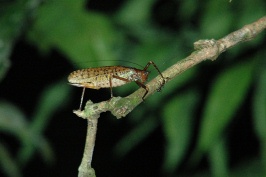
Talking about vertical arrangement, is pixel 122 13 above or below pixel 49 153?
above

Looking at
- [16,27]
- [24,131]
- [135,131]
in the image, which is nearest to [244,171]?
[135,131]

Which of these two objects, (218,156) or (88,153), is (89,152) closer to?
(88,153)

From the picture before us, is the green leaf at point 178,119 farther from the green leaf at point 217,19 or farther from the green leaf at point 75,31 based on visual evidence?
the green leaf at point 75,31

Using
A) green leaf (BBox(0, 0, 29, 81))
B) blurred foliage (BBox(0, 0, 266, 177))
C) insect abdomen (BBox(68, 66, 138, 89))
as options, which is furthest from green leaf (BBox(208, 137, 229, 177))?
green leaf (BBox(0, 0, 29, 81))

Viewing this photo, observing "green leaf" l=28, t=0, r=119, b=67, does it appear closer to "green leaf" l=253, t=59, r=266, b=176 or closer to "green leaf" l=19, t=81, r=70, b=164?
"green leaf" l=19, t=81, r=70, b=164

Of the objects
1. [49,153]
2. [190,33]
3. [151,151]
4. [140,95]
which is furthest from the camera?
[151,151]

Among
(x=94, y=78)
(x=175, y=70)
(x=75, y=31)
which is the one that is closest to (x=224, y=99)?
(x=75, y=31)

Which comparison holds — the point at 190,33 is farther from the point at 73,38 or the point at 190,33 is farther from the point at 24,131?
the point at 24,131

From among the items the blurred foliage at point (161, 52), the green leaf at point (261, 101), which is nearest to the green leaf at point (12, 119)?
the blurred foliage at point (161, 52)
